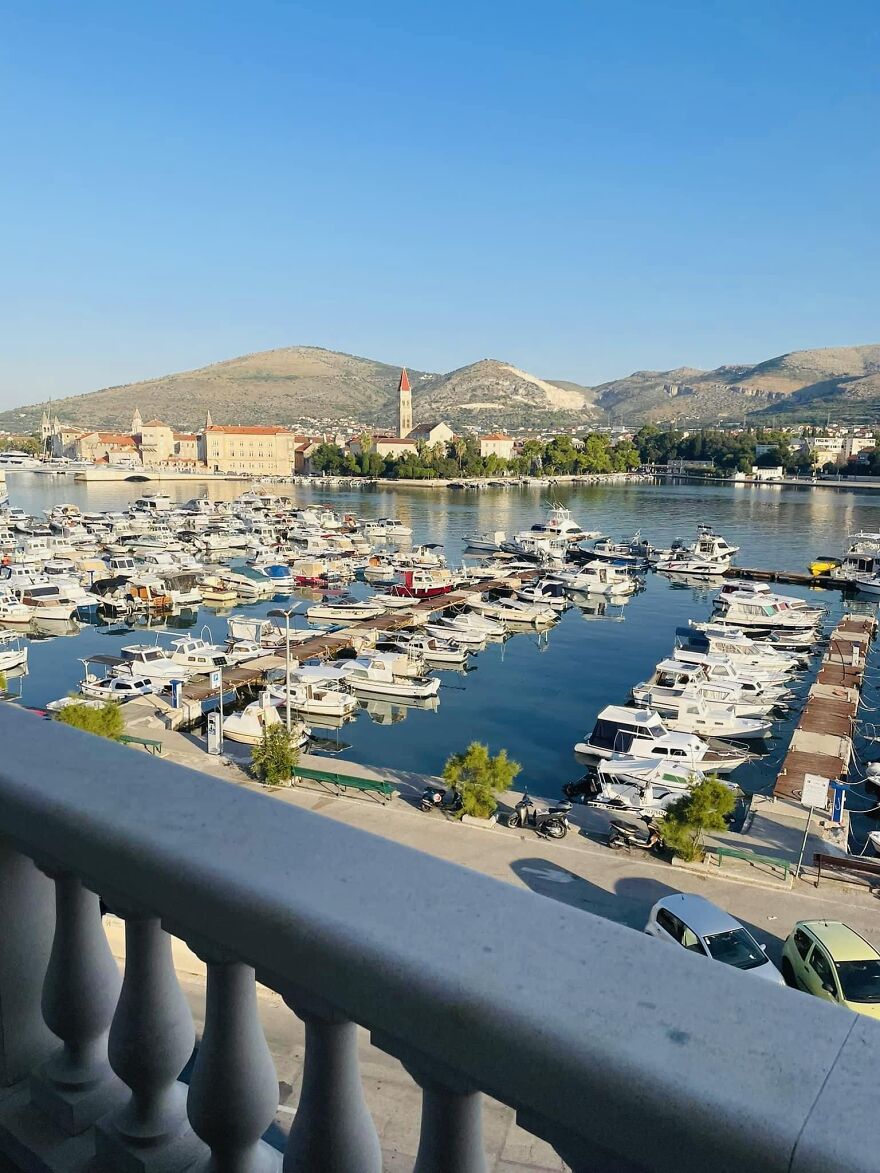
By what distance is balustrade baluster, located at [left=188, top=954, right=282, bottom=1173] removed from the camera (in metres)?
1.26

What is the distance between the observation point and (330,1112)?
1162 millimetres

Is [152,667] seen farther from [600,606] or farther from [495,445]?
[495,445]

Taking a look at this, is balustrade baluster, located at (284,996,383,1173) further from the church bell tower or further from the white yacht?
the church bell tower

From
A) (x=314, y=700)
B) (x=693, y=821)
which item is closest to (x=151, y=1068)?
(x=693, y=821)

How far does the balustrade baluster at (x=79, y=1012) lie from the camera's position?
155 cm

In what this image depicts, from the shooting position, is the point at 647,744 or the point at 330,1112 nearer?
the point at 330,1112

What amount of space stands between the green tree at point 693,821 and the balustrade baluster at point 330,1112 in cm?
1125

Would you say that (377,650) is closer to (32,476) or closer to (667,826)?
(667,826)

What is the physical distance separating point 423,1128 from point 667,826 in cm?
1146

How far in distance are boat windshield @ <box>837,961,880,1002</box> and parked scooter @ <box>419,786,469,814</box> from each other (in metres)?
6.09

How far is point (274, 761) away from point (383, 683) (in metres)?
9.56

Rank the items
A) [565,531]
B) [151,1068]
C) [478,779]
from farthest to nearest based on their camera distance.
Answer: [565,531] < [478,779] < [151,1068]

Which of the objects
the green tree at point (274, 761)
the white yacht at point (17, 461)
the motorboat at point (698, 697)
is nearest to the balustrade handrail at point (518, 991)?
the green tree at point (274, 761)

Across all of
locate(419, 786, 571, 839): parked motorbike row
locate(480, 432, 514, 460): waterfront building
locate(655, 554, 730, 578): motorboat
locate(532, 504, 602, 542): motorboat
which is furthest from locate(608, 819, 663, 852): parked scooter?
locate(480, 432, 514, 460): waterfront building
